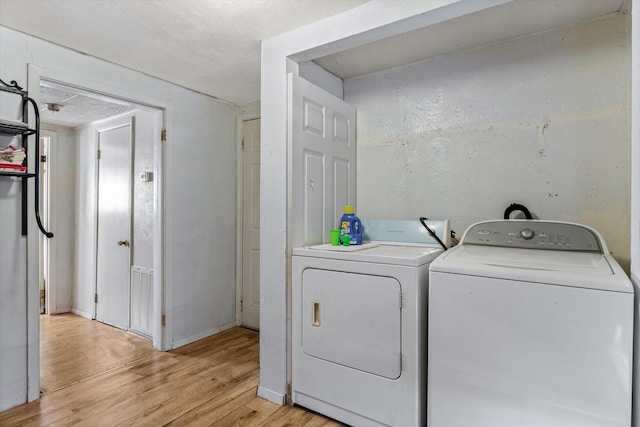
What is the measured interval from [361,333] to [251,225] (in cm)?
196

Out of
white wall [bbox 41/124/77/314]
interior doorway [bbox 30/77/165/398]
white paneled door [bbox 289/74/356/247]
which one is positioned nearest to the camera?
white paneled door [bbox 289/74/356/247]

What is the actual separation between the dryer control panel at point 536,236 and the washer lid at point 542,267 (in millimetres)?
44

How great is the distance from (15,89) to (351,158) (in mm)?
2108

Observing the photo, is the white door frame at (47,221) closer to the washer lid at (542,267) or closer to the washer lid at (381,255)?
the washer lid at (381,255)

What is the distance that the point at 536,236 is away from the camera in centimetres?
172

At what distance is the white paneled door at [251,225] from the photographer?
3383 millimetres

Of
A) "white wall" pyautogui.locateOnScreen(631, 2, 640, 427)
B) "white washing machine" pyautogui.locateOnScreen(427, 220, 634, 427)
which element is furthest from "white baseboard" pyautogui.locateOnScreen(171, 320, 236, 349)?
"white wall" pyautogui.locateOnScreen(631, 2, 640, 427)

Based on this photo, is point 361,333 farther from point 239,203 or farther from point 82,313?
point 82,313

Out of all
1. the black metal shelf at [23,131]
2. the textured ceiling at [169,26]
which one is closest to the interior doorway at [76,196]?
the textured ceiling at [169,26]

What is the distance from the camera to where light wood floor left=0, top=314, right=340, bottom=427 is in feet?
6.25

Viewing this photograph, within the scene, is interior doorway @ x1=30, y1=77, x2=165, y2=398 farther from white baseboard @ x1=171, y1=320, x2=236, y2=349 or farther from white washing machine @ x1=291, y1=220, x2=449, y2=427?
white washing machine @ x1=291, y1=220, x2=449, y2=427

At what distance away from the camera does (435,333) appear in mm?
1507

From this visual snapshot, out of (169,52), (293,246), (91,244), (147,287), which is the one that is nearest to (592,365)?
(293,246)

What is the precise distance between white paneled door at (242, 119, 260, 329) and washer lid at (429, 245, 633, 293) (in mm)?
2127
